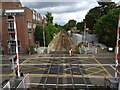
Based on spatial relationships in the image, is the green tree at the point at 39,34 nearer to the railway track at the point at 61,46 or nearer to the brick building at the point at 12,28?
the railway track at the point at 61,46

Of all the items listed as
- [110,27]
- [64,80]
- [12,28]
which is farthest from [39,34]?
[64,80]

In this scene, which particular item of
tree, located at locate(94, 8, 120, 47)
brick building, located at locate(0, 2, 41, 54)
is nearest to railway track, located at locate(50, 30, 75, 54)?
brick building, located at locate(0, 2, 41, 54)

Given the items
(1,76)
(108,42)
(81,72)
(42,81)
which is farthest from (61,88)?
(108,42)

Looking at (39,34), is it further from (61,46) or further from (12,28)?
(61,46)

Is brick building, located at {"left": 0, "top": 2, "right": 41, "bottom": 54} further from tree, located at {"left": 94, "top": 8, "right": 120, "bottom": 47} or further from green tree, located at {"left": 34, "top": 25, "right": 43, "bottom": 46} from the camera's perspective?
tree, located at {"left": 94, "top": 8, "right": 120, "bottom": 47}

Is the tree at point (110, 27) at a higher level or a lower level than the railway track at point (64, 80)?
higher

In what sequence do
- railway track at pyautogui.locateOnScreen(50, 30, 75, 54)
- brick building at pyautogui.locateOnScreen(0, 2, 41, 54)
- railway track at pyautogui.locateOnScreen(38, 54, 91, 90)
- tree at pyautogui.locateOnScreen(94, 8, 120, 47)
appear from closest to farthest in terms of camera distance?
1. railway track at pyautogui.locateOnScreen(38, 54, 91, 90)
2. brick building at pyautogui.locateOnScreen(0, 2, 41, 54)
3. tree at pyautogui.locateOnScreen(94, 8, 120, 47)
4. railway track at pyautogui.locateOnScreen(50, 30, 75, 54)

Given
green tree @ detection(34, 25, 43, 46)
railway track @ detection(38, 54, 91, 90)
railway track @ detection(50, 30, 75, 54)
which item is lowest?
railway track @ detection(38, 54, 91, 90)

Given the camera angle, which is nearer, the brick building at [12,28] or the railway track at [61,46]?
the brick building at [12,28]

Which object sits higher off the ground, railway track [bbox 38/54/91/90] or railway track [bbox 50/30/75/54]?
railway track [bbox 50/30/75/54]

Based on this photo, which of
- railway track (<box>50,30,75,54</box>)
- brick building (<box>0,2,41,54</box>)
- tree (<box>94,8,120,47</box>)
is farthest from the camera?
railway track (<box>50,30,75,54</box>)

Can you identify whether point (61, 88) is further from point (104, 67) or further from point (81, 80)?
point (104, 67)

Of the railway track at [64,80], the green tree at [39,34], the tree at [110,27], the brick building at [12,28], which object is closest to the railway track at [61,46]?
the green tree at [39,34]

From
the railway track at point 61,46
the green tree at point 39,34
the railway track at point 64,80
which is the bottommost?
the railway track at point 64,80
